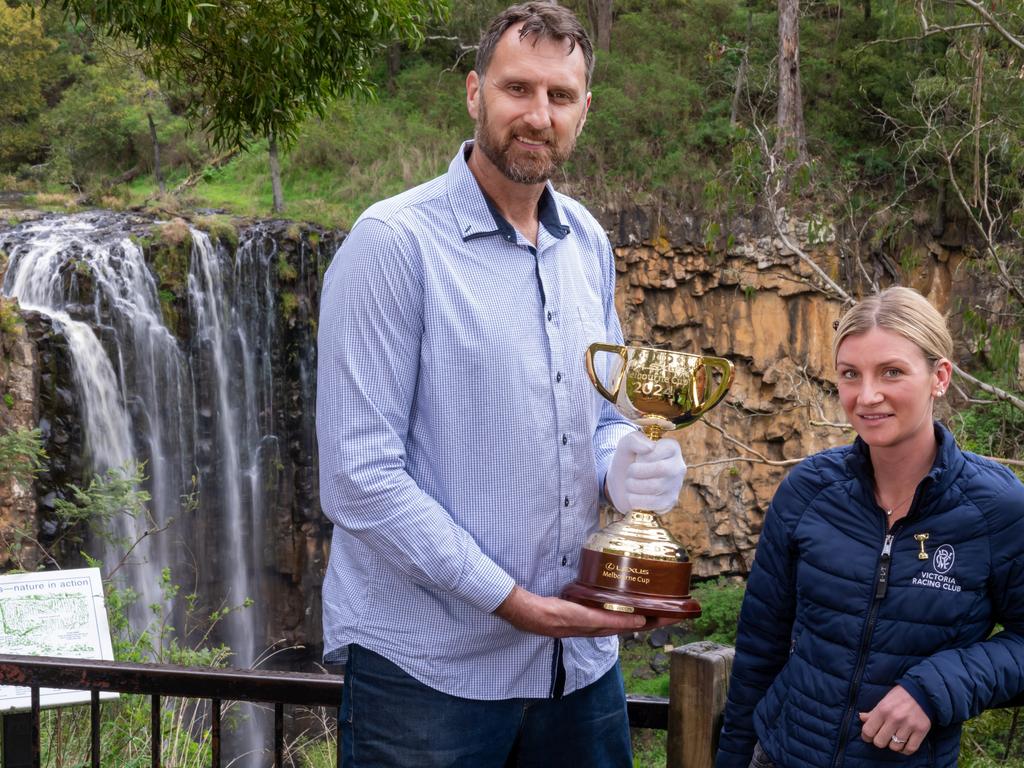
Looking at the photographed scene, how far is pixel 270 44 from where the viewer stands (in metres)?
5.05

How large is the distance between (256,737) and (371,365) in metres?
11.4

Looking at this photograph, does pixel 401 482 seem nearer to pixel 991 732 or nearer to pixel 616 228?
pixel 991 732

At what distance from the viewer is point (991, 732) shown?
15.1 ft

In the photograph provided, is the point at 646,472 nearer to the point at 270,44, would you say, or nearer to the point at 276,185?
the point at 270,44

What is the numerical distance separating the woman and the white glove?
8.1 inches

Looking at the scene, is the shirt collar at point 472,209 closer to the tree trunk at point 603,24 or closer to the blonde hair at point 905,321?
the blonde hair at point 905,321

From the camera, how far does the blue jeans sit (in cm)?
190

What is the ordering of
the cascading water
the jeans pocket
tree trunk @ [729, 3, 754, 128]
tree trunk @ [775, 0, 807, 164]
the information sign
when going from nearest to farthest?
the jeans pocket
the information sign
the cascading water
tree trunk @ [775, 0, 807, 164]
tree trunk @ [729, 3, 754, 128]

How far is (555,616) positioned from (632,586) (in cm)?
A: 15

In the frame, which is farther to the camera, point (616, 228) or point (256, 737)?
point (616, 228)

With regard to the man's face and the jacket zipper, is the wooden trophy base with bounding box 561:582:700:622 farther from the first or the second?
the man's face

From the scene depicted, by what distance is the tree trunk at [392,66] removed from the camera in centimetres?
2122

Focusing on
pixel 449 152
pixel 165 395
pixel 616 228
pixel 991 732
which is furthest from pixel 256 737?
→ pixel 449 152

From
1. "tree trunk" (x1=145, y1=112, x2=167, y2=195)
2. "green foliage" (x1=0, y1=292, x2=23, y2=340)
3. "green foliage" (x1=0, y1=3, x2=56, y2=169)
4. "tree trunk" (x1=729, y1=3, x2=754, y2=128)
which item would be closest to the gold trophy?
"green foliage" (x1=0, y1=292, x2=23, y2=340)
